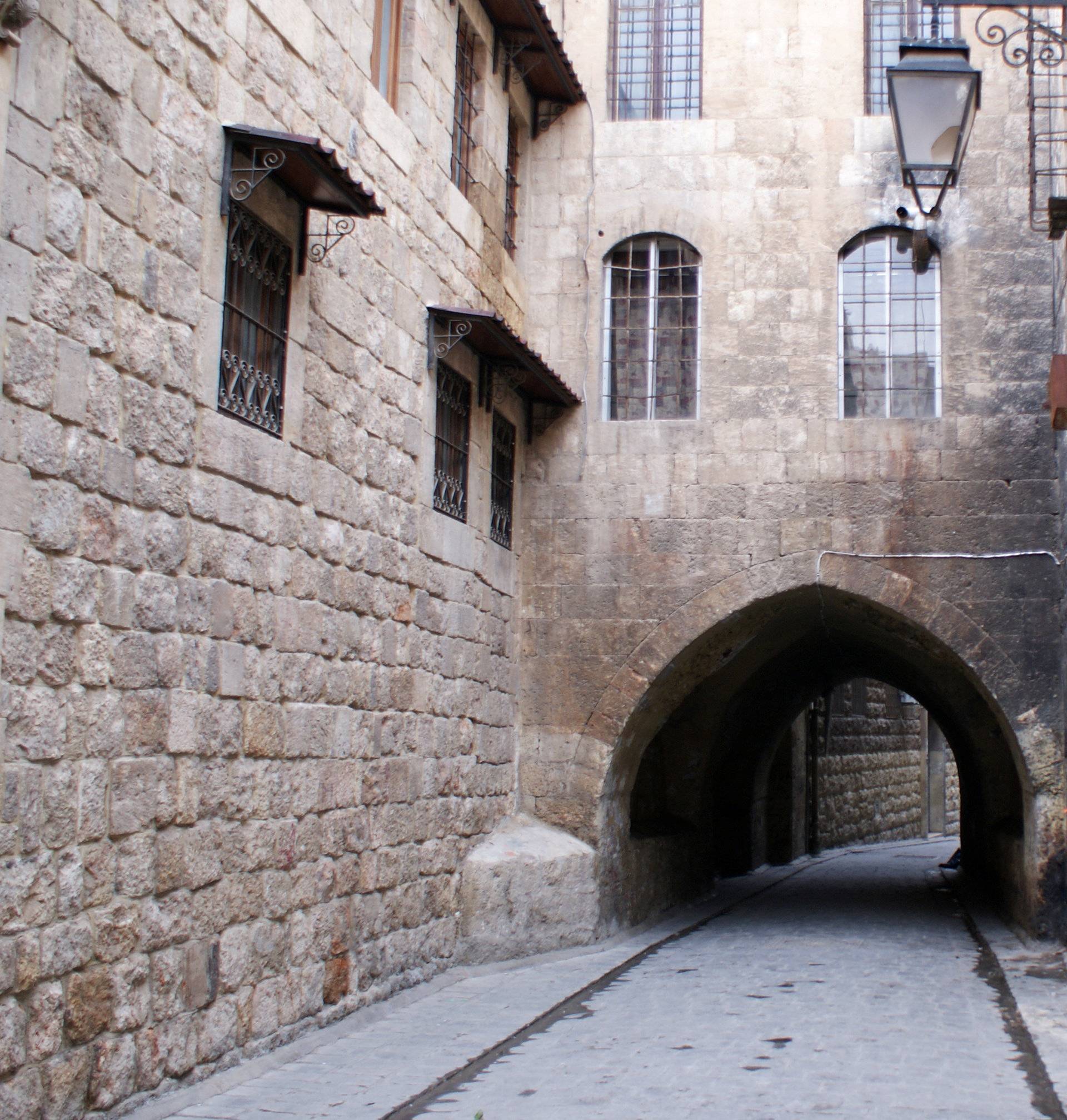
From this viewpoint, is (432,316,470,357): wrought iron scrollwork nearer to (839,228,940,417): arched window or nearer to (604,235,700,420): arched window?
(604,235,700,420): arched window

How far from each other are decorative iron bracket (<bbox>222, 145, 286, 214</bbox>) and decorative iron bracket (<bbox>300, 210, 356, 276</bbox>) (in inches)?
21.8

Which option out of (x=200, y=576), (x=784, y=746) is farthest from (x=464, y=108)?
(x=784, y=746)

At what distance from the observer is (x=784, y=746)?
16.7 metres

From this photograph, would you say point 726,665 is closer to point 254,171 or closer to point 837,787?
point 254,171

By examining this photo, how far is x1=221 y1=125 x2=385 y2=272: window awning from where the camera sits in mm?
5047

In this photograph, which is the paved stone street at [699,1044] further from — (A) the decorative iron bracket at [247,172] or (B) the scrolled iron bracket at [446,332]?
(B) the scrolled iron bracket at [446,332]

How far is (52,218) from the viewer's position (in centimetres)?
405

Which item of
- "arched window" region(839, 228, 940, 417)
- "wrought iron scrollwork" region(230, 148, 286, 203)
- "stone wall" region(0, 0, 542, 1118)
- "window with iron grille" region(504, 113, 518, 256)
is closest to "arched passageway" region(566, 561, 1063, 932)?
"arched window" region(839, 228, 940, 417)

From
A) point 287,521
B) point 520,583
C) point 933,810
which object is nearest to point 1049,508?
point 520,583

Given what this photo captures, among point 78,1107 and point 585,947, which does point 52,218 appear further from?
point 585,947

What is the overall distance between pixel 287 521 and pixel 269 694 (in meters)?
0.72

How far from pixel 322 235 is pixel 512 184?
12.4 ft

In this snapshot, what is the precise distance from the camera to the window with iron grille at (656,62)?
967cm

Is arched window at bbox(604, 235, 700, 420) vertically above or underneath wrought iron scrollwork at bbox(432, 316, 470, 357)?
above
